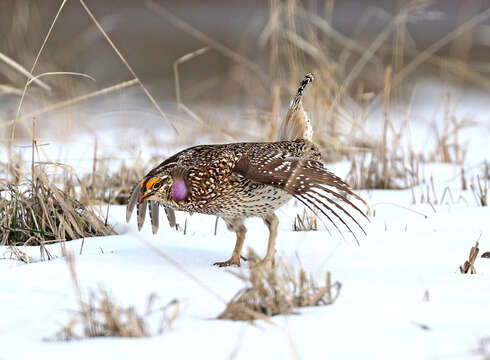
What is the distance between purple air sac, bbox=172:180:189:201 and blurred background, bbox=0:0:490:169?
2.41ft

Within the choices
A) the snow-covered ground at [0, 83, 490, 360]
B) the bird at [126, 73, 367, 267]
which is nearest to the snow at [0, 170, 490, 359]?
the snow-covered ground at [0, 83, 490, 360]

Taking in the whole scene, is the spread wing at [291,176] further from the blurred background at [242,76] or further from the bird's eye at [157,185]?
the blurred background at [242,76]

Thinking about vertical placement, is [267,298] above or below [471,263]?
below

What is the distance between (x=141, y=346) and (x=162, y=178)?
1233mm

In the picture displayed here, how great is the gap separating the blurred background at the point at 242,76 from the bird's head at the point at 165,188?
0.67 m

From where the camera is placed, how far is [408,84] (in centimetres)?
1241

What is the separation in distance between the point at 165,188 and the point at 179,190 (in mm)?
64


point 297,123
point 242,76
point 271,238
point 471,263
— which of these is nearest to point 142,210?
point 271,238

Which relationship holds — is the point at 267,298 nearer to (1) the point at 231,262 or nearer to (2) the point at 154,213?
(1) the point at 231,262

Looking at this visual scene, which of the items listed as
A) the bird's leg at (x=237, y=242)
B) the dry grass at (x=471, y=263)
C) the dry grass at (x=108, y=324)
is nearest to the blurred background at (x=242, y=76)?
the bird's leg at (x=237, y=242)

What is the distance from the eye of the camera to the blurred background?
5.51 m

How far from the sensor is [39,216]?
12.0 ft

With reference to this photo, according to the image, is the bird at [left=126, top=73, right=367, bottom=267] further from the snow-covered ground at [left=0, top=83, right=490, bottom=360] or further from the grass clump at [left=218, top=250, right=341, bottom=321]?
the grass clump at [left=218, top=250, right=341, bottom=321]

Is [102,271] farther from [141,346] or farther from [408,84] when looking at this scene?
[408,84]
